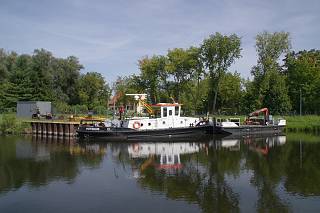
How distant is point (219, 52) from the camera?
57875mm

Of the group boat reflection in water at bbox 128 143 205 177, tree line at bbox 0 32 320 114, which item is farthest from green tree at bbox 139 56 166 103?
boat reflection in water at bbox 128 143 205 177

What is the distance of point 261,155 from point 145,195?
13716 millimetres

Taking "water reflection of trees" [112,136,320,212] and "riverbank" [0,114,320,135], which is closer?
"water reflection of trees" [112,136,320,212]

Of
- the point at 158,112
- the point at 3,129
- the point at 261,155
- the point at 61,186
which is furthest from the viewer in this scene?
the point at 3,129

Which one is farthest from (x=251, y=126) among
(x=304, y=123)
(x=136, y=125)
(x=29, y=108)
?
(x=29, y=108)

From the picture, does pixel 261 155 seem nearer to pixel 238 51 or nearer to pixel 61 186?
pixel 61 186

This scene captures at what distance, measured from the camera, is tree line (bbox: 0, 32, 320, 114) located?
5916cm

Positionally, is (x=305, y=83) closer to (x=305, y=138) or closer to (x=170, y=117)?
(x=305, y=138)

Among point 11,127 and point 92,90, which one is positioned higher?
point 92,90

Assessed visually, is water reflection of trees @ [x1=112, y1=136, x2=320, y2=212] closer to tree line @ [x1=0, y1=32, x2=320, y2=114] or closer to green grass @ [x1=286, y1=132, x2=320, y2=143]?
green grass @ [x1=286, y1=132, x2=320, y2=143]

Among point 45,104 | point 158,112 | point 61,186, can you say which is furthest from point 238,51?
point 61,186

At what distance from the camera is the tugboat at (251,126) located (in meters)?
41.4

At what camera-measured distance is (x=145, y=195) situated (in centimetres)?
1582

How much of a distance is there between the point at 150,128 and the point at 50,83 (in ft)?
119
